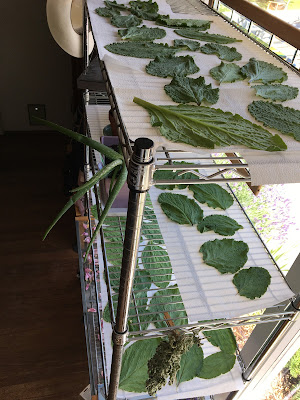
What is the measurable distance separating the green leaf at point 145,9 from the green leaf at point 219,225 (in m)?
0.52

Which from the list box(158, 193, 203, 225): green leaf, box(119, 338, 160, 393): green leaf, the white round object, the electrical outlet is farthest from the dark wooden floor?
the white round object

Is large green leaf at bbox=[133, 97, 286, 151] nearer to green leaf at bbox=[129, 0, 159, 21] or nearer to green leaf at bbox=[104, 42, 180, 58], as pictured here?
green leaf at bbox=[104, 42, 180, 58]

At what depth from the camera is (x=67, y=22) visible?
1.13 meters

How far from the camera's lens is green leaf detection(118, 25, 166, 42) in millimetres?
786

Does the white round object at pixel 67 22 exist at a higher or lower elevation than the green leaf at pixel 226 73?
lower

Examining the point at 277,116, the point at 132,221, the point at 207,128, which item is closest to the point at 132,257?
the point at 132,221

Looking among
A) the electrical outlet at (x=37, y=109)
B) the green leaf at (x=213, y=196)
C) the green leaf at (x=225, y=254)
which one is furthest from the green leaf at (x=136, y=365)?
the electrical outlet at (x=37, y=109)

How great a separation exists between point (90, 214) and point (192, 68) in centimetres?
50

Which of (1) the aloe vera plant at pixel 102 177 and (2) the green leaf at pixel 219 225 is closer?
(1) the aloe vera plant at pixel 102 177

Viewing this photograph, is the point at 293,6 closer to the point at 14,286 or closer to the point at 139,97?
the point at 139,97

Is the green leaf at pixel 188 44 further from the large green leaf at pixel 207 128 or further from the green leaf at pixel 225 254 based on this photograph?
the green leaf at pixel 225 254

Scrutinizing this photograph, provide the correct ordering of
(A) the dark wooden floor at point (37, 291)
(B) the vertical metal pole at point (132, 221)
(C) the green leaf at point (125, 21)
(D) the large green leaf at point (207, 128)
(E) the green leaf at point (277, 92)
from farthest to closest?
(A) the dark wooden floor at point (37, 291), (C) the green leaf at point (125, 21), (E) the green leaf at point (277, 92), (D) the large green leaf at point (207, 128), (B) the vertical metal pole at point (132, 221)

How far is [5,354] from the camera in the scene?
1.67 m

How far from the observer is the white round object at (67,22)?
1110mm
